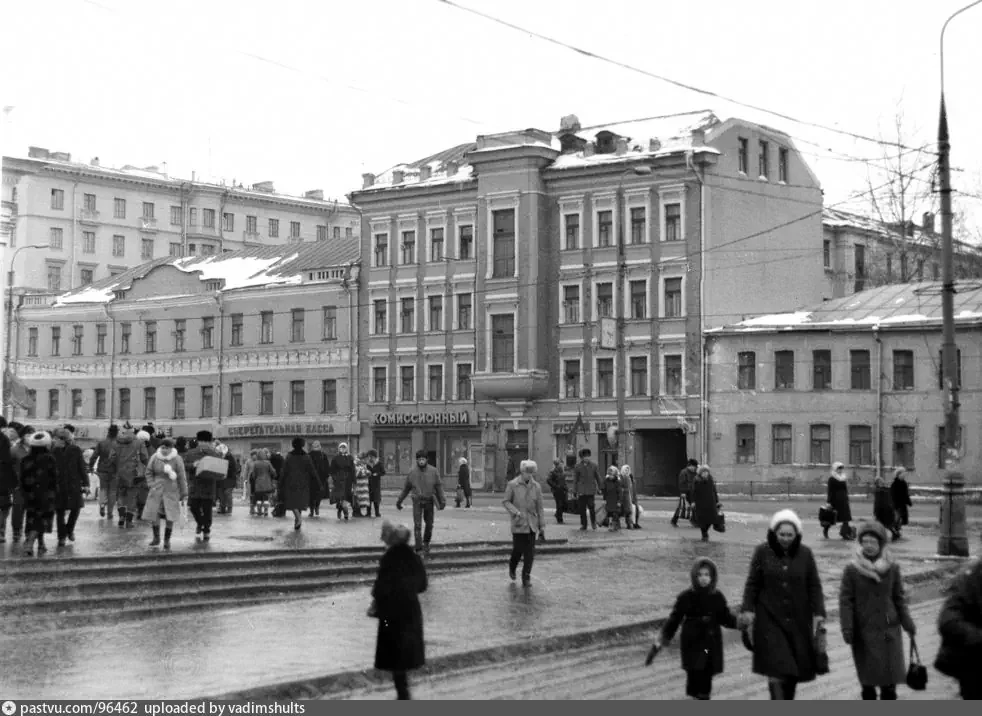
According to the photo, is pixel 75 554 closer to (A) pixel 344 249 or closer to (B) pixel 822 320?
(B) pixel 822 320

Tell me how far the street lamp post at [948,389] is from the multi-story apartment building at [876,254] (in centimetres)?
3723

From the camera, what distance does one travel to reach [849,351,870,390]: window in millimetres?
52688

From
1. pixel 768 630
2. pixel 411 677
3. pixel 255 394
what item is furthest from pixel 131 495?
pixel 255 394

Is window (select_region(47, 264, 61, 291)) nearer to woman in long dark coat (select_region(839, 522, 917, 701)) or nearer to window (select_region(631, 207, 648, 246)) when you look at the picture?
window (select_region(631, 207, 648, 246))

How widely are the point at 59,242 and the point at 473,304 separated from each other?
3761 centimetres

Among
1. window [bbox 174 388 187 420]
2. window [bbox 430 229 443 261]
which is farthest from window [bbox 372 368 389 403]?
window [bbox 174 388 187 420]

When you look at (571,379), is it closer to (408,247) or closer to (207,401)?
(408,247)

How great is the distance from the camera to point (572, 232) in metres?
59.7

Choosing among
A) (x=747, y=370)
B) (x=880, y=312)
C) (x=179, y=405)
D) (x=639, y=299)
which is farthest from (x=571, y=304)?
(x=179, y=405)

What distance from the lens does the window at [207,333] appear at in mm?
69312

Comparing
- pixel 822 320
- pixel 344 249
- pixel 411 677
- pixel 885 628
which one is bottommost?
pixel 411 677

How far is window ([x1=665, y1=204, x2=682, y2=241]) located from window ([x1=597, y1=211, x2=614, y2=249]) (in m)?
2.51

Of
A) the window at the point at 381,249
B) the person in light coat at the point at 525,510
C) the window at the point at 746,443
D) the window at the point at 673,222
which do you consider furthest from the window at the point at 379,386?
the person in light coat at the point at 525,510

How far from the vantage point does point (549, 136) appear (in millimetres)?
61125
